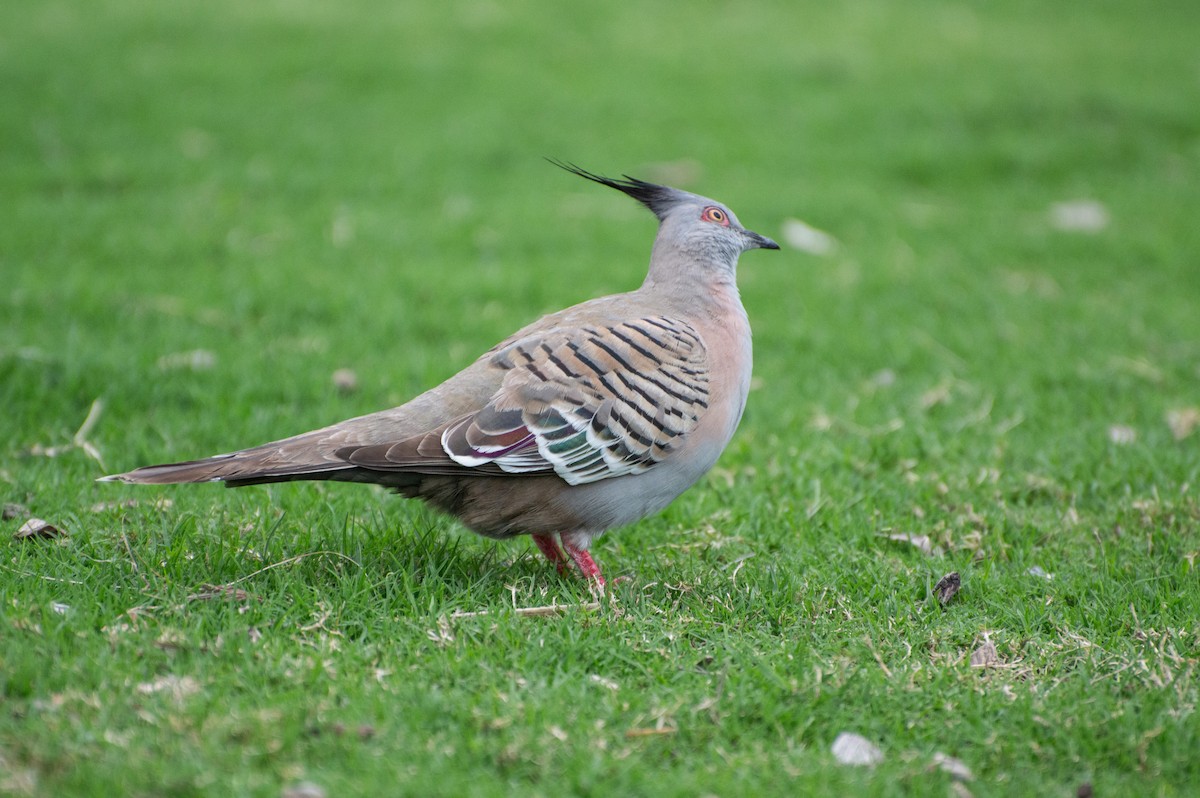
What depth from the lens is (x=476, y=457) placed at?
385 cm

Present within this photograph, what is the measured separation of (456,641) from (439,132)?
733 cm

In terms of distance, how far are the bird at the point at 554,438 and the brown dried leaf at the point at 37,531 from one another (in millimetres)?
246

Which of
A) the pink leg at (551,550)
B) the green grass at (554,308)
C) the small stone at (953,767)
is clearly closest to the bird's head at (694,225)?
the green grass at (554,308)

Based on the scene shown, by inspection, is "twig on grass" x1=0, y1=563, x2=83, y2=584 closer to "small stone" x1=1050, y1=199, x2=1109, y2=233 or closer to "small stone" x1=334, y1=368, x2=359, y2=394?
"small stone" x1=334, y1=368, x2=359, y2=394

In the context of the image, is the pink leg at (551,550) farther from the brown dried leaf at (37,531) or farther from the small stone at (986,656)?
the brown dried leaf at (37,531)

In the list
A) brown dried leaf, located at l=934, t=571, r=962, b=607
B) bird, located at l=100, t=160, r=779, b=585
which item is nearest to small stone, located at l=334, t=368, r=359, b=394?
bird, located at l=100, t=160, r=779, b=585

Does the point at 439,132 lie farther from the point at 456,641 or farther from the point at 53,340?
the point at 456,641

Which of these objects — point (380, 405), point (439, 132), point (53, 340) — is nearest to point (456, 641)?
point (380, 405)

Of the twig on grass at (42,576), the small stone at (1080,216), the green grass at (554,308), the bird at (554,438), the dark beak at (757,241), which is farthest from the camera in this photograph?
the small stone at (1080,216)

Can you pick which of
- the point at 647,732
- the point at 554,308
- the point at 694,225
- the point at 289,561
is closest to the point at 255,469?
the point at 289,561

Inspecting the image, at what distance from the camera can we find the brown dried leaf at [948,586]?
4070mm

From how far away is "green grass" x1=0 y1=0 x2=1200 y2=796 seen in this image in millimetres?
3146

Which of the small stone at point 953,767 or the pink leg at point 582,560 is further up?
the small stone at point 953,767

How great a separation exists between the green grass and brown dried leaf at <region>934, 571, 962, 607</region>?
6cm
